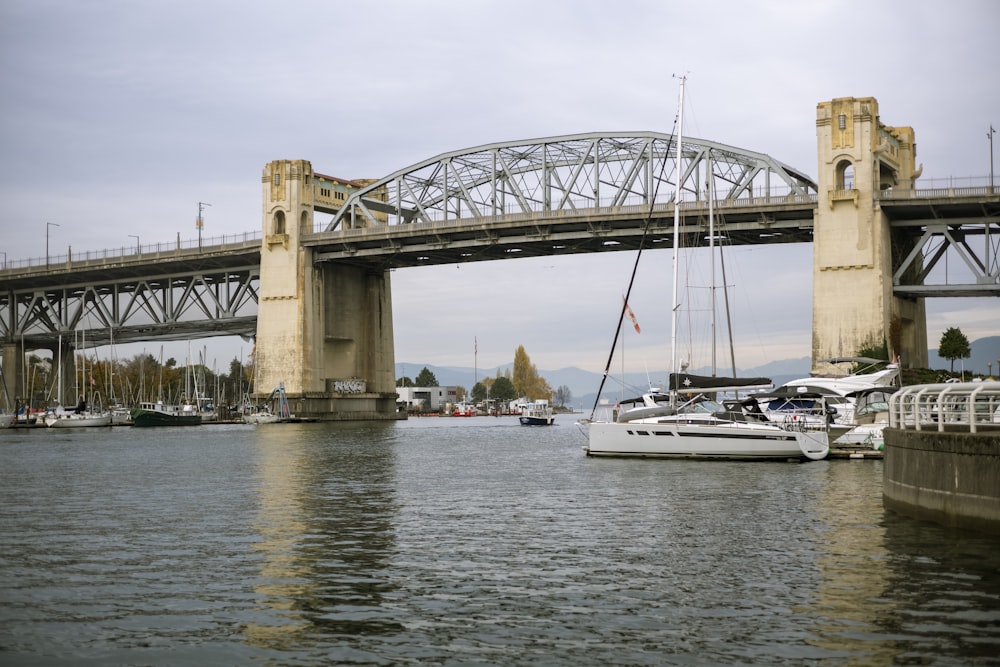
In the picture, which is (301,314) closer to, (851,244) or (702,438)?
(851,244)

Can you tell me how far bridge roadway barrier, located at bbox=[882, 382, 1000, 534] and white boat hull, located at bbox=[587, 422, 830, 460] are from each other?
63.8 feet

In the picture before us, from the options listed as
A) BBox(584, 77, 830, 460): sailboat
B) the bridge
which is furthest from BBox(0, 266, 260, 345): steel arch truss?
BBox(584, 77, 830, 460): sailboat

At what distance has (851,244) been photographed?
7788cm

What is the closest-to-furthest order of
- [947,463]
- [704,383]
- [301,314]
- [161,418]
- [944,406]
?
[947,463], [944,406], [704,383], [301,314], [161,418]

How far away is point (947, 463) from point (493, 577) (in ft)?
29.3

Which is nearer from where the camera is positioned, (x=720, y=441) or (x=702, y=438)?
(x=720, y=441)

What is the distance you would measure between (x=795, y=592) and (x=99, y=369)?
6770 inches

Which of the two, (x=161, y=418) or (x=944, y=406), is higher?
(x=944, y=406)

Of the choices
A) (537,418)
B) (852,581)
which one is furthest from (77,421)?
(852,581)

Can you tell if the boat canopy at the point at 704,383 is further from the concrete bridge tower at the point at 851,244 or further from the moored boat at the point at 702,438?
the concrete bridge tower at the point at 851,244

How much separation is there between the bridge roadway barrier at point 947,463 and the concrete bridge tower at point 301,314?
8420cm

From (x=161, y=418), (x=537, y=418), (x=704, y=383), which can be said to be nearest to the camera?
(x=704, y=383)

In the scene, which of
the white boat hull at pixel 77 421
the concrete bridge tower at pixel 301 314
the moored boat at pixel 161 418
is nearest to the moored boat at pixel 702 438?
the concrete bridge tower at pixel 301 314

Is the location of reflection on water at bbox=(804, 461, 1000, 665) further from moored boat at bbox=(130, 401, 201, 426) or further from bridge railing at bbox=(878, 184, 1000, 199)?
moored boat at bbox=(130, 401, 201, 426)
